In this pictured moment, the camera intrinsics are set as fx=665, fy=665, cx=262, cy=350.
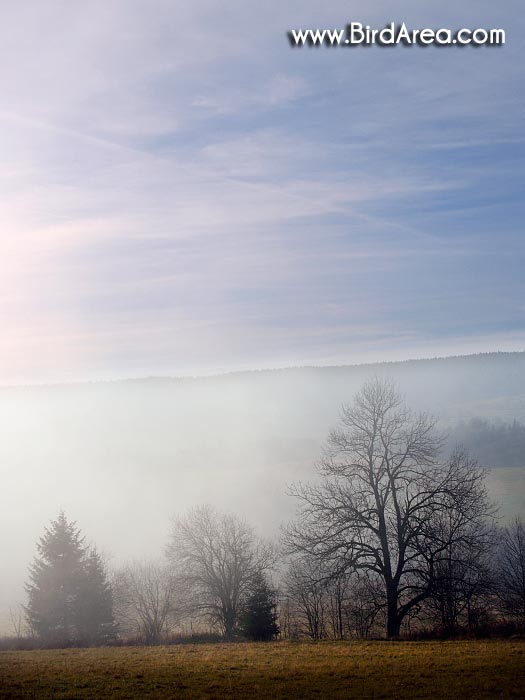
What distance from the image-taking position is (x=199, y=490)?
625 ft

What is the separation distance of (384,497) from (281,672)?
11.1 meters

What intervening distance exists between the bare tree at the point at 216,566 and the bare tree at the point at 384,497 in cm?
1555

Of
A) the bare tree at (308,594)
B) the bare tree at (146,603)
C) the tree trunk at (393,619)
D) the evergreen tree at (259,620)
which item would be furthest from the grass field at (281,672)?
the bare tree at (146,603)

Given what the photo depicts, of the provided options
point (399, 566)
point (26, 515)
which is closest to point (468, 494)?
point (399, 566)

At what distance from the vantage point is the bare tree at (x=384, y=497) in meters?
27.3

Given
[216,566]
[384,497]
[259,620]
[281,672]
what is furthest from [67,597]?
[281,672]

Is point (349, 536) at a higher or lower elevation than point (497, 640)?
higher

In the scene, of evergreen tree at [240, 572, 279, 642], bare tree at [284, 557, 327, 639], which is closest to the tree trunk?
bare tree at [284, 557, 327, 639]

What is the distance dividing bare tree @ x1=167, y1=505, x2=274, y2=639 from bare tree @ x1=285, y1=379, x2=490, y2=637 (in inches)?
612

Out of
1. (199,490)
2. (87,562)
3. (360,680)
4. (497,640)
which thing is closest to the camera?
(360,680)

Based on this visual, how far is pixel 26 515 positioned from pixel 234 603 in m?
143

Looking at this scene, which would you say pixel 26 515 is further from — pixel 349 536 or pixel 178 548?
pixel 349 536

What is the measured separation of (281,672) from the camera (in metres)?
18.4

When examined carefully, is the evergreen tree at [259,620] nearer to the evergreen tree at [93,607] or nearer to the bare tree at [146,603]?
the bare tree at [146,603]
